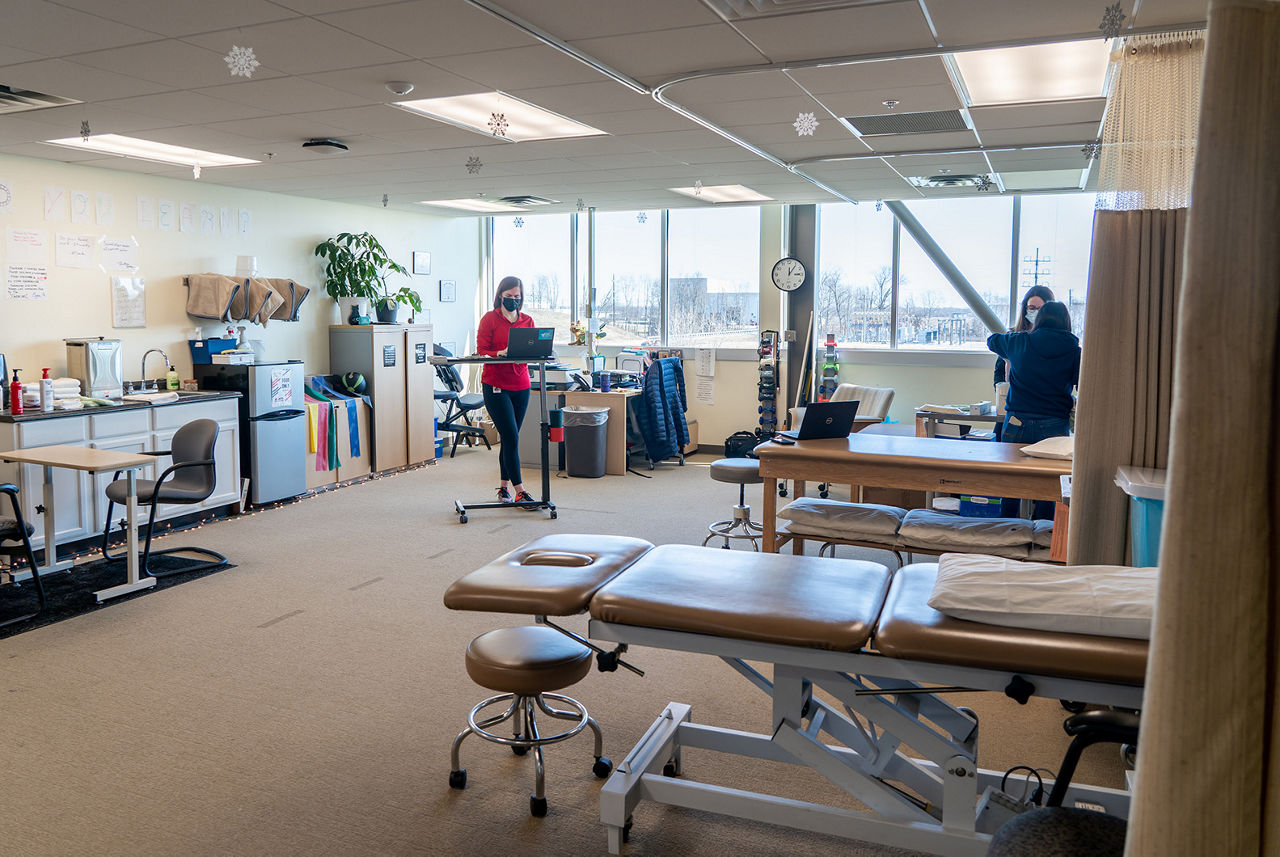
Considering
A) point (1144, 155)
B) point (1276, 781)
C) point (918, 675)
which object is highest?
point (1144, 155)

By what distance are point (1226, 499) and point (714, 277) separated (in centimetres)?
972

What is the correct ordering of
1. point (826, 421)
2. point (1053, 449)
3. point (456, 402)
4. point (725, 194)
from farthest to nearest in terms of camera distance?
point (456, 402) < point (725, 194) < point (826, 421) < point (1053, 449)

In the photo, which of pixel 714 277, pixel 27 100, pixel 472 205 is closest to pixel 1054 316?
pixel 27 100

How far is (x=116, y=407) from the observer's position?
5848 millimetres

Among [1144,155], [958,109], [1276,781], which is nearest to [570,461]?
[958,109]

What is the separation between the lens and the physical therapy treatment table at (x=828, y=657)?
1864mm

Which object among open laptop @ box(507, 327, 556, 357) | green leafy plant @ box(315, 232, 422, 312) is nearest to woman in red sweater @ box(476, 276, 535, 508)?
open laptop @ box(507, 327, 556, 357)

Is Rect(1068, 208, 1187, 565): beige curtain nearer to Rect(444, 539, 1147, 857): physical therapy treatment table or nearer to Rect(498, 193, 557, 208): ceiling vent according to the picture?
Rect(444, 539, 1147, 857): physical therapy treatment table

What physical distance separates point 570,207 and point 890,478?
5.70 m

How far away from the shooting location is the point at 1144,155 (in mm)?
3010

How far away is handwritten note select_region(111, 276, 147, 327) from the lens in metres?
6.52

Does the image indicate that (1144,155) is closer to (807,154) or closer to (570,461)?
(807,154)

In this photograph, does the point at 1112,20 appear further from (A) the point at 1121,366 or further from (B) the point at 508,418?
(B) the point at 508,418

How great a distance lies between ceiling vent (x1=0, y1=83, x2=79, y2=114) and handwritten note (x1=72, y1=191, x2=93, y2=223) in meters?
1.81
